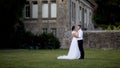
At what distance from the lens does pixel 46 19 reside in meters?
51.9

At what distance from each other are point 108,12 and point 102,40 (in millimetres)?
27820

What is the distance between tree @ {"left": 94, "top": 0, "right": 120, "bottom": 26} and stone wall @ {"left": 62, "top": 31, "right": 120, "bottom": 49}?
24.4 meters

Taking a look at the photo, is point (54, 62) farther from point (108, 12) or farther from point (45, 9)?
point (108, 12)

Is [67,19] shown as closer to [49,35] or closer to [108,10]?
[49,35]

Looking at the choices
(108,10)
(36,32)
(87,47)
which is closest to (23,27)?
(36,32)

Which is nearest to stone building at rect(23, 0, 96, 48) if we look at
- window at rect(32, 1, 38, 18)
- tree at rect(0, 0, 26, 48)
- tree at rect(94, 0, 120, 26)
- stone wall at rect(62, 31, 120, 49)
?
window at rect(32, 1, 38, 18)

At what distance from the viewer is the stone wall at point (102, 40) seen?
4644cm

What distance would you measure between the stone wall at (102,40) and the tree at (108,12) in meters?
24.4

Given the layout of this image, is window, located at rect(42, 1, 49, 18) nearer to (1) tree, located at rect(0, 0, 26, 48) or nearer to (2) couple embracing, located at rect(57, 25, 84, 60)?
(1) tree, located at rect(0, 0, 26, 48)

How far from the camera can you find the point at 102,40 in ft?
153

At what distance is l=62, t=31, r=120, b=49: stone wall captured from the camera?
46438mm

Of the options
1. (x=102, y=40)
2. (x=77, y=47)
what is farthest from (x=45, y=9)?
(x=77, y=47)

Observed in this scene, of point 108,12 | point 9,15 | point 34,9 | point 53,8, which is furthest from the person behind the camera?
point 108,12

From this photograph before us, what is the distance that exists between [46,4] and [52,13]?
1398mm
